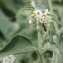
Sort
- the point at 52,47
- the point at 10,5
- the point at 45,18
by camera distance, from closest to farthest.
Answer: the point at 52,47 → the point at 45,18 → the point at 10,5

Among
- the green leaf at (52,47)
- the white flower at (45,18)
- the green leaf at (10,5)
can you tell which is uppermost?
the green leaf at (10,5)

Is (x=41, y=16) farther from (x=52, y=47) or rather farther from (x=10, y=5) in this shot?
(x=10, y=5)

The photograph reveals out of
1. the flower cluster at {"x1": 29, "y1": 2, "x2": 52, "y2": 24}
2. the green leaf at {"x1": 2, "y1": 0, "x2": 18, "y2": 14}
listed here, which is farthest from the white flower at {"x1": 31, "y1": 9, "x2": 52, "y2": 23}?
the green leaf at {"x1": 2, "y1": 0, "x2": 18, "y2": 14}

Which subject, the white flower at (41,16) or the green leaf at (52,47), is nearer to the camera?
the green leaf at (52,47)

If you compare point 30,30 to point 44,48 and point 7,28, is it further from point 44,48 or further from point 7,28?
point 44,48

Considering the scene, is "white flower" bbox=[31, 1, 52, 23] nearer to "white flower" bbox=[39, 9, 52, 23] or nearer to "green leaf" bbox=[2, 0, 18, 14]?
"white flower" bbox=[39, 9, 52, 23]

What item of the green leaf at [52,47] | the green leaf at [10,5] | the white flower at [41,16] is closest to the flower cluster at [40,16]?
the white flower at [41,16]

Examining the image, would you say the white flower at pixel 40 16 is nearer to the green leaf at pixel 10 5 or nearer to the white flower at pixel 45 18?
the white flower at pixel 45 18

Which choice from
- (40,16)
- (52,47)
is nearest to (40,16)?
(40,16)

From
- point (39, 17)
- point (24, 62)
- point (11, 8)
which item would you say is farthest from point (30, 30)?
point (39, 17)
